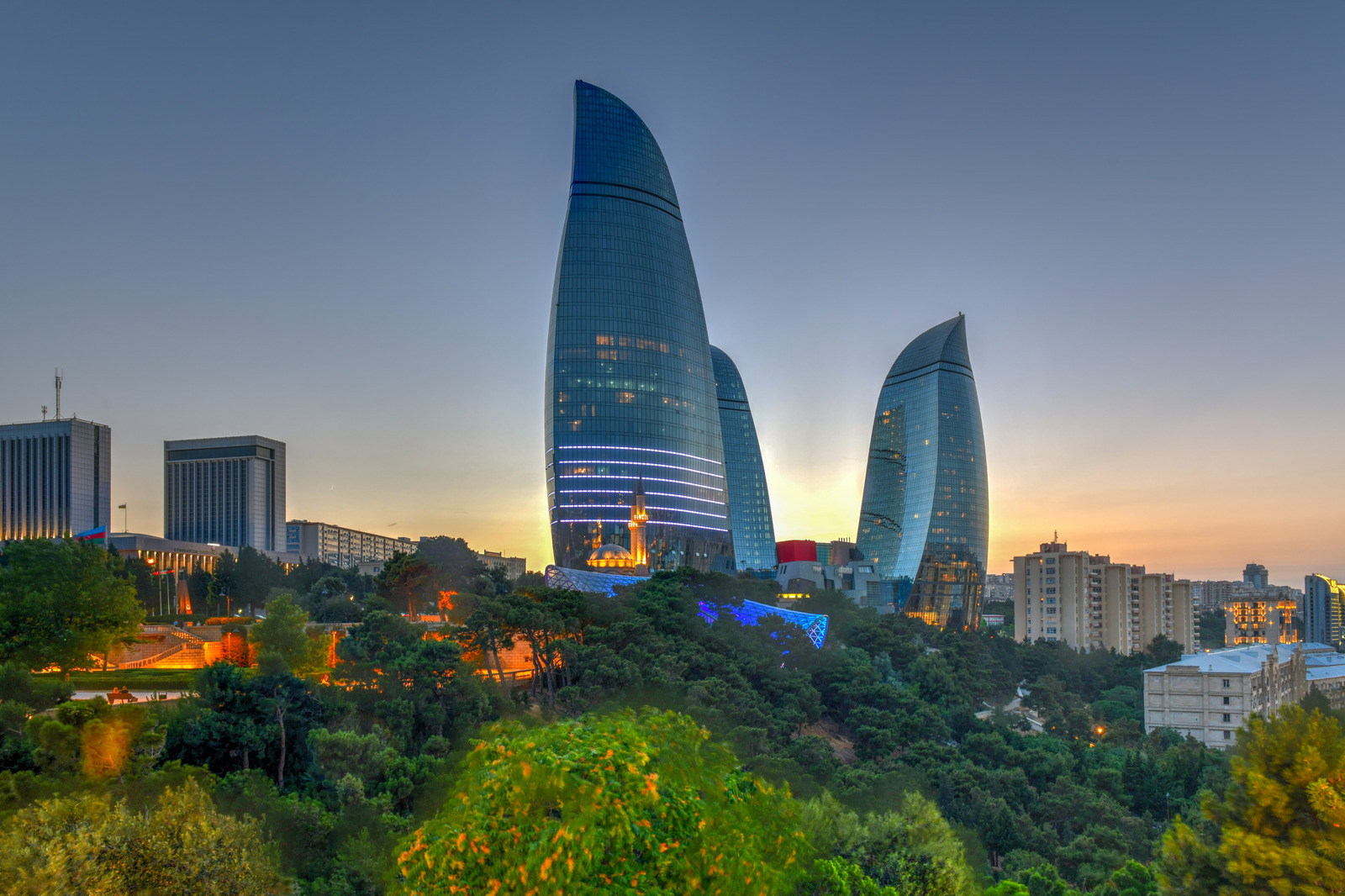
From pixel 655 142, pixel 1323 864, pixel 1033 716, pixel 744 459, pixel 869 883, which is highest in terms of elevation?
pixel 655 142

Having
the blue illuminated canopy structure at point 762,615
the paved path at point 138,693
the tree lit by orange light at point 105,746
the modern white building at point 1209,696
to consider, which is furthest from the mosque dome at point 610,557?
the tree lit by orange light at point 105,746

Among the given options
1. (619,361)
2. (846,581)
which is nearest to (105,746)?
(619,361)

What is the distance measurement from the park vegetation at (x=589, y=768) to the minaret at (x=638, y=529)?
122 ft

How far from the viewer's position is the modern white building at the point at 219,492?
7633 inches

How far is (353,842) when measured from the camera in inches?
883

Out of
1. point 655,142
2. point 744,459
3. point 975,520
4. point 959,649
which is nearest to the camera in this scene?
point 959,649

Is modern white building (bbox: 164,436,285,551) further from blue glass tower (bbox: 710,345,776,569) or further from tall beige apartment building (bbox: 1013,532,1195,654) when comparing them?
tall beige apartment building (bbox: 1013,532,1195,654)

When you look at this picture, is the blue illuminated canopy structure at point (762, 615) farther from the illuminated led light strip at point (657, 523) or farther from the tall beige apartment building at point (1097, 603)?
the tall beige apartment building at point (1097, 603)

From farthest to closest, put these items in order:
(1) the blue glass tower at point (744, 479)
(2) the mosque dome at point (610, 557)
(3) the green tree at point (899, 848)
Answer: (1) the blue glass tower at point (744, 479) → (2) the mosque dome at point (610, 557) → (3) the green tree at point (899, 848)

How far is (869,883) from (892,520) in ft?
430

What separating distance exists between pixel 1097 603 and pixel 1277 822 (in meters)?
102

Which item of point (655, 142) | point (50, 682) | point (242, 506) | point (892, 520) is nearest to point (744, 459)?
point (892, 520)

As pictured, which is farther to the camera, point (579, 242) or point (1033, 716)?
point (579, 242)

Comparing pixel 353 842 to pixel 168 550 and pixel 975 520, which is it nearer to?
pixel 168 550
